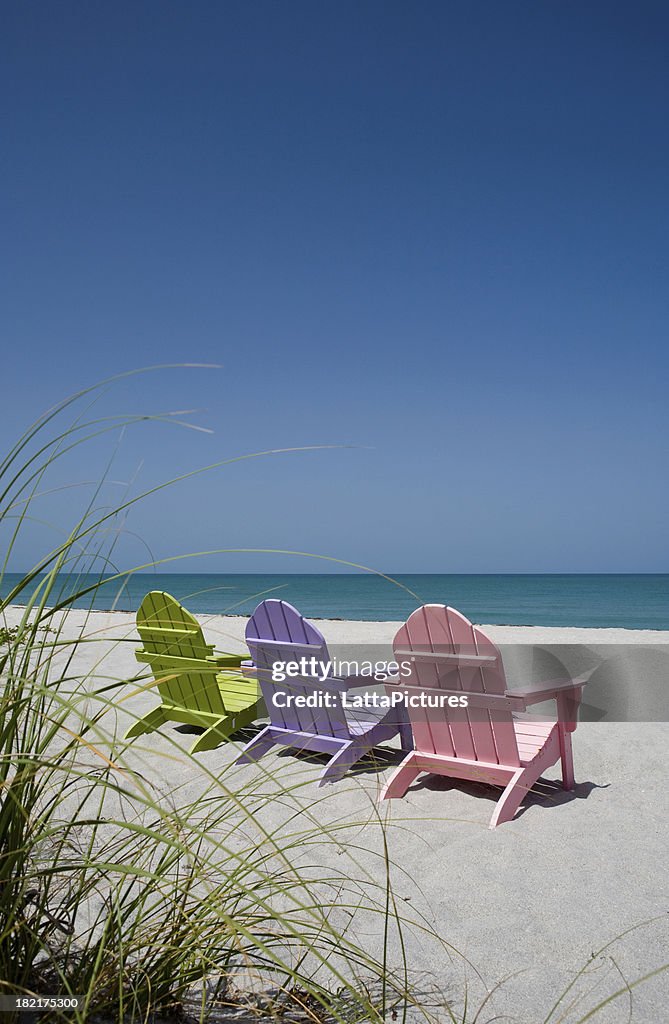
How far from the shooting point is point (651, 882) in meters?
3.23

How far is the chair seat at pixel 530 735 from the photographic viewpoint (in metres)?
4.23

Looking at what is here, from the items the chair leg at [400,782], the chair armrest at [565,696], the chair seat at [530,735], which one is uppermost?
the chair armrest at [565,696]

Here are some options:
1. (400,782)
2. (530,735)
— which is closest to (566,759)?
(530,735)

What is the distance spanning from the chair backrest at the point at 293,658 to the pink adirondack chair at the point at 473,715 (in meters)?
0.51

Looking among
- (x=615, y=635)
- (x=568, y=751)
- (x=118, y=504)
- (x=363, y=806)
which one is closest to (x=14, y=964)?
(x=118, y=504)

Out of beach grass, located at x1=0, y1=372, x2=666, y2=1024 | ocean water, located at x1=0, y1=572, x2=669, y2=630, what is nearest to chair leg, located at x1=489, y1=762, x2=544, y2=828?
beach grass, located at x1=0, y1=372, x2=666, y2=1024

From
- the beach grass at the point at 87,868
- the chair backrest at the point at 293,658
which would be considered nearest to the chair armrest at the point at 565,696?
the chair backrest at the point at 293,658

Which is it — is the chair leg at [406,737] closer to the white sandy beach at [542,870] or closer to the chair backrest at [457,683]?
the white sandy beach at [542,870]

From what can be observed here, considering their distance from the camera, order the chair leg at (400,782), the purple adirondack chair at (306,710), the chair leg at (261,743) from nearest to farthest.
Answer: the chair leg at (400,782) → the purple adirondack chair at (306,710) → the chair leg at (261,743)

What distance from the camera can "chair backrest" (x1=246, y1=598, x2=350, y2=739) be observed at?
4.86 meters

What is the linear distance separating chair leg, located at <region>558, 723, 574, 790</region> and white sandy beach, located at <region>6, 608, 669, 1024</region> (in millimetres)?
79

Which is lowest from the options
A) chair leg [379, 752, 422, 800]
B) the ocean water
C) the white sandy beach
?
the ocean water

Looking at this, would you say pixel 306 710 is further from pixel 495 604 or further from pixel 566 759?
pixel 495 604

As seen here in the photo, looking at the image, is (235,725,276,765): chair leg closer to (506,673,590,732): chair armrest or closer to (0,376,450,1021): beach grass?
(506,673,590,732): chair armrest
